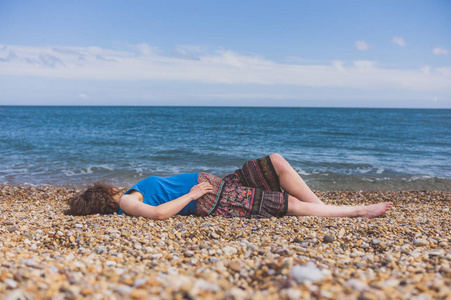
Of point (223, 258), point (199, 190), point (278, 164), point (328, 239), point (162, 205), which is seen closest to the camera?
point (223, 258)

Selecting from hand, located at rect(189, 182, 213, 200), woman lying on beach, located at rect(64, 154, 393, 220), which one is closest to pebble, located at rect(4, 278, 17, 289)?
woman lying on beach, located at rect(64, 154, 393, 220)

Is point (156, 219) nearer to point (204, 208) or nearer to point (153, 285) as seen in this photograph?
point (204, 208)

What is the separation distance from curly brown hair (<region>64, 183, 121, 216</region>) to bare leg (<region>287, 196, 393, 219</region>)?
115 inches

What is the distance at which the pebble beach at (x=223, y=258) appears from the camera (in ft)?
6.33

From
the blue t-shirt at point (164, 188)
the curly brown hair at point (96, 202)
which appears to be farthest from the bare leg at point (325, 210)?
the curly brown hair at point (96, 202)

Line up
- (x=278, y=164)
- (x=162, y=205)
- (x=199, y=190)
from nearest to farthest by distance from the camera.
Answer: (x=162, y=205), (x=199, y=190), (x=278, y=164)

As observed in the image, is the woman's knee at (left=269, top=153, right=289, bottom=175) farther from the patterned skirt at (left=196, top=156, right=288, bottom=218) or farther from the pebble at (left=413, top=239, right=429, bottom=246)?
the pebble at (left=413, top=239, right=429, bottom=246)

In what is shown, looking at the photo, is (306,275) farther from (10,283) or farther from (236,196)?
(236,196)

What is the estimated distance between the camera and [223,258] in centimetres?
292

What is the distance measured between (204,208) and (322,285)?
2.96 meters

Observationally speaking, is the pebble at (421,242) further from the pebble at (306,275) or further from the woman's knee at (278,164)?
the pebble at (306,275)

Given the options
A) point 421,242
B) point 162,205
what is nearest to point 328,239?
point 421,242

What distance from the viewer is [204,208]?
15.6 feet

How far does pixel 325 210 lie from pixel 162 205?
8.48 ft
